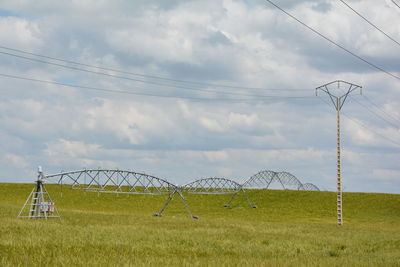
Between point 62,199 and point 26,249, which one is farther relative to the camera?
point 62,199

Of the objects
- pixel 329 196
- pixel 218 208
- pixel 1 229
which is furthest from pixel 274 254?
pixel 329 196

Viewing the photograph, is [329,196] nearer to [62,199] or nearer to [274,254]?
[62,199]

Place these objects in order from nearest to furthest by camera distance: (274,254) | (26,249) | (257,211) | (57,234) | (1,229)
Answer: (26,249) < (274,254) < (57,234) < (1,229) < (257,211)

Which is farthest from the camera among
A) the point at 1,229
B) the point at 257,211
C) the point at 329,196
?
the point at 329,196

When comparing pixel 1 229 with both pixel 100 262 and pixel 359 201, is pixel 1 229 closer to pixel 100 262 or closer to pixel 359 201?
pixel 100 262

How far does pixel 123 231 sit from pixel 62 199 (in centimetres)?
6824

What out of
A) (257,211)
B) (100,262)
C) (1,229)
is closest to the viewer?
(100,262)

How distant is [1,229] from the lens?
33.9 m

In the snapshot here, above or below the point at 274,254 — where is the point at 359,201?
above

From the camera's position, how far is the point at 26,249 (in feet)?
79.8

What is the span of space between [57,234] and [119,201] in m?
70.1

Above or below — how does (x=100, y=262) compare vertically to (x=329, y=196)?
below

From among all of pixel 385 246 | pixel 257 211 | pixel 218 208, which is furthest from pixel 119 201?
pixel 385 246

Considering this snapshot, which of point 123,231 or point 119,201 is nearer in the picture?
point 123,231
